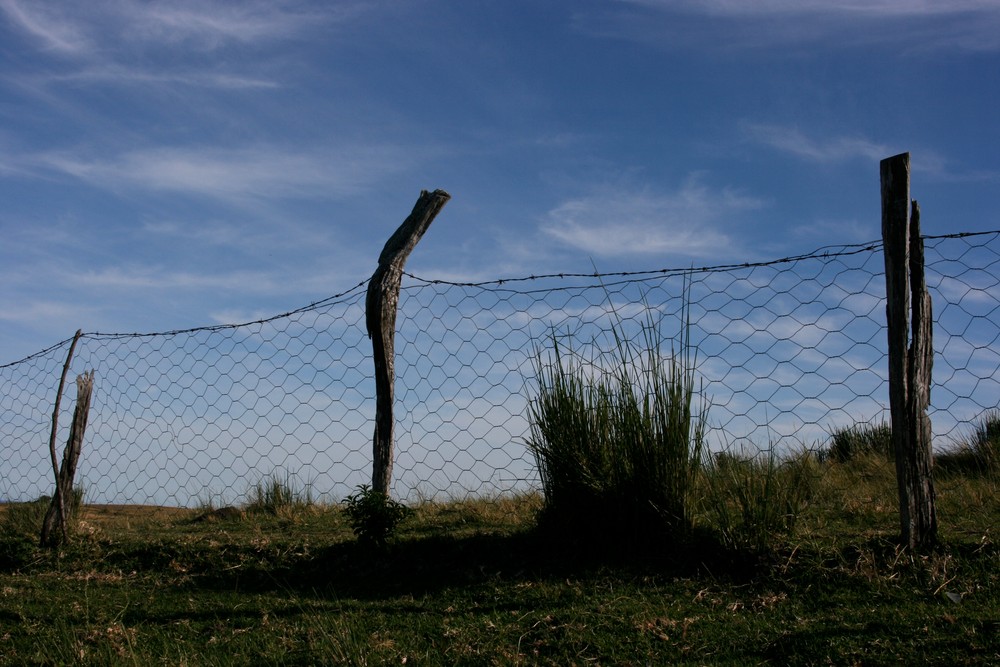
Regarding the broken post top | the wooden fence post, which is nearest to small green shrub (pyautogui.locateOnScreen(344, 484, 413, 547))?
the broken post top

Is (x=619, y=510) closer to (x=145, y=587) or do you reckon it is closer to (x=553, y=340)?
(x=553, y=340)

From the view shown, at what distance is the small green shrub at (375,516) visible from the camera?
225 inches

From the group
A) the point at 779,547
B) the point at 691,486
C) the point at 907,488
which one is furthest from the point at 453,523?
the point at 907,488

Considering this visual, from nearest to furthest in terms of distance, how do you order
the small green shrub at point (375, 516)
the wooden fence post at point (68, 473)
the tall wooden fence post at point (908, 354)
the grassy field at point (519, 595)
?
the grassy field at point (519, 595) < the tall wooden fence post at point (908, 354) < the small green shrub at point (375, 516) < the wooden fence post at point (68, 473)

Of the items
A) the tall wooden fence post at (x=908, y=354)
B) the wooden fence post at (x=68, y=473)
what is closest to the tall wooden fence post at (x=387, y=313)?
the wooden fence post at (x=68, y=473)

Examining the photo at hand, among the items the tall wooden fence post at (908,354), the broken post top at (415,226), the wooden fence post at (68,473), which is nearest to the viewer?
the tall wooden fence post at (908,354)

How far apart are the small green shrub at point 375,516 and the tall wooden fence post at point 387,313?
0.27 m

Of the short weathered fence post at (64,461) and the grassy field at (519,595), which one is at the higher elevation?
the short weathered fence post at (64,461)

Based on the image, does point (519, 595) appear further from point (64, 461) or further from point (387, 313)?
point (64, 461)

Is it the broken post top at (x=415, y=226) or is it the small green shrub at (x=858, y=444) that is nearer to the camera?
the broken post top at (x=415, y=226)

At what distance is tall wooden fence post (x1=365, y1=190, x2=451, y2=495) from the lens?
6.18 m

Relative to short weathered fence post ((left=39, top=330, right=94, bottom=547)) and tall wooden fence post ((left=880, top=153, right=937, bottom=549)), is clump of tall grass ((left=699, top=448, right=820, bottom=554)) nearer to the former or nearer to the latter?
tall wooden fence post ((left=880, top=153, right=937, bottom=549))

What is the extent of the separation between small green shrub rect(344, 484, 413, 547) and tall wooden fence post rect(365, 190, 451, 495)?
0.27 metres

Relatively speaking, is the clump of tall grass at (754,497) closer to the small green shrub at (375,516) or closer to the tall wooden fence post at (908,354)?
the tall wooden fence post at (908,354)
